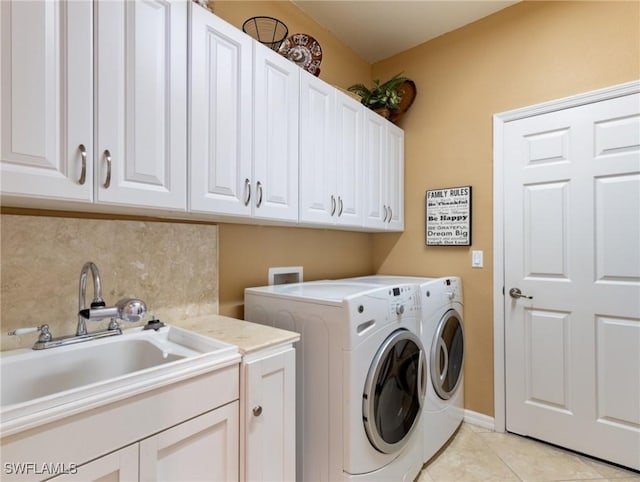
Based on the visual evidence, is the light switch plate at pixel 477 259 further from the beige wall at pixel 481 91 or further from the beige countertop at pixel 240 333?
the beige countertop at pixel 240 333

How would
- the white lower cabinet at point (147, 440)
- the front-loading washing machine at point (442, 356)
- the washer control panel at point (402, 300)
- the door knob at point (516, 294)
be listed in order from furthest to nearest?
the door knob at point (516, 294) → the front-loading washing machine at point (442, 356) → the washer control panel at point (402, 300) → the white lower cabinet at point (147, 440)

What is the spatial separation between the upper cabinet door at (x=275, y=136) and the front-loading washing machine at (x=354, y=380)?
0.46 meters

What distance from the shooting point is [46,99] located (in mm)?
939

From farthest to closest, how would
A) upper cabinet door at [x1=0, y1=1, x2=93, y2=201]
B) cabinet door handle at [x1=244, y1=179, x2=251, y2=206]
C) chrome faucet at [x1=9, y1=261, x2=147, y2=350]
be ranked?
cabinet door handle at [x1=244, y1=179, x2=251, y2=206] → chrome faucet at [x1=9, y1=261, x2=147, y2=350] → upper cabinet door at [x1=0, y1=1, x2=93, y2=201]

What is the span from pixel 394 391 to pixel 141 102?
1609 millimetres

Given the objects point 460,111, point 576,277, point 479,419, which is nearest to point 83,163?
point 460,111

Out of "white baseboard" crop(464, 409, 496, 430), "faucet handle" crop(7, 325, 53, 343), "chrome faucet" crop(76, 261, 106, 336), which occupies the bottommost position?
"white baseboard" crop(464, 409, 496, 430)

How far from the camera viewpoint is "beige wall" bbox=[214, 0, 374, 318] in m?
1.84

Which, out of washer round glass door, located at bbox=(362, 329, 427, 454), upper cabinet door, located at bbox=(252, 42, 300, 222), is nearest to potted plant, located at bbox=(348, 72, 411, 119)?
upper cabinet door, located at bbox=(252, 42, 300, 222)

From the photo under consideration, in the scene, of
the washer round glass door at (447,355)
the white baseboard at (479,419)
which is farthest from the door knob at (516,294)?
the white baseboard at (479,419)

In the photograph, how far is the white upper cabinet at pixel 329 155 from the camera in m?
1.79

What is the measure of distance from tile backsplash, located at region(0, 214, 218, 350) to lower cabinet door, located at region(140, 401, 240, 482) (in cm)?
63

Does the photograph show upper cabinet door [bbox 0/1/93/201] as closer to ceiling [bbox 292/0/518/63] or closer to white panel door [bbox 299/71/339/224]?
white panel door [bbox 299/71/339/224]

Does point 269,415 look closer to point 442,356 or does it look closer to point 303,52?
point 442,356
